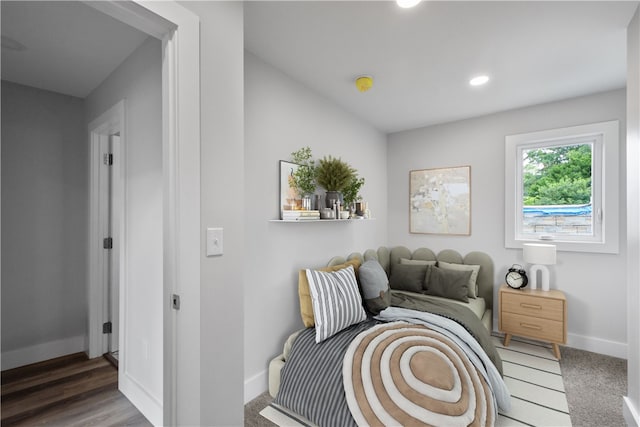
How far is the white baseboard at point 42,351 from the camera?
2.50 m

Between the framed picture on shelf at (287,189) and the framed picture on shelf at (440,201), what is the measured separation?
205 cm

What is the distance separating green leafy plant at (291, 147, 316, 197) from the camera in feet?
8.28

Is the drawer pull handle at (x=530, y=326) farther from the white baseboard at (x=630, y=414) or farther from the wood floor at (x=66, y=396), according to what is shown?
the wood floor at (x=66, y=396)

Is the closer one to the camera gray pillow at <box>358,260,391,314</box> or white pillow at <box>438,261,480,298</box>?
gray pillow at <box>358,260,391,314</box>

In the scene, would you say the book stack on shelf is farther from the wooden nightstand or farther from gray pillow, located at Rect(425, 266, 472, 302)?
the wooden nightstand

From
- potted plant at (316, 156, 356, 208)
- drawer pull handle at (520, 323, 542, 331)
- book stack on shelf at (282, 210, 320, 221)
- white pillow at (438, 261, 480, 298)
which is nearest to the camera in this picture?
book stack on shelf at (282, 210, 320, 221)

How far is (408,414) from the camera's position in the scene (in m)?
1.50

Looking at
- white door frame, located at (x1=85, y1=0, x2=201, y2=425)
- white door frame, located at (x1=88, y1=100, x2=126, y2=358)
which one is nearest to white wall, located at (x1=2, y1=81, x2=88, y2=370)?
white door frame, located at (x1=88, y1=100, x2=126, y2=358)

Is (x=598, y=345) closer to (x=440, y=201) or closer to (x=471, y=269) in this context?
(x=471, y=269)

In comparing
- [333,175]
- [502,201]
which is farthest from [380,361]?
[502,201]

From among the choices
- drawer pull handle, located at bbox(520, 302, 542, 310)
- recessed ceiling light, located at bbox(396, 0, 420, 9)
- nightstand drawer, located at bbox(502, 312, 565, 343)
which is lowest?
nightstand drawer, located at bbox(502, 312, 565, 343)

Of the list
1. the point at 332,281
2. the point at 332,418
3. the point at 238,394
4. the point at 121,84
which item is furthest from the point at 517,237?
the point at 121,84

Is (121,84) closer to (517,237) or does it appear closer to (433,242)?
(433,242)

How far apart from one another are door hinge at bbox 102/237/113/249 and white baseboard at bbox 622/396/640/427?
4.00 meters
